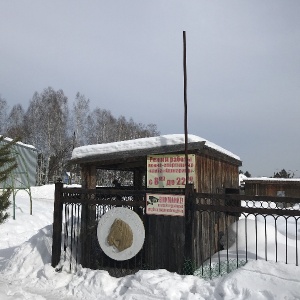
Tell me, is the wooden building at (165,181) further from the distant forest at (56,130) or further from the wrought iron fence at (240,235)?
the distant forest at (56,130)

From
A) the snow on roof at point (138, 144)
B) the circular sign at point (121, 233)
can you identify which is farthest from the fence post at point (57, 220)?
the circular sign at point (121, 233)

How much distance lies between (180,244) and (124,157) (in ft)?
7.01

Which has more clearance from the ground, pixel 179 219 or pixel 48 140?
pixel 48 140

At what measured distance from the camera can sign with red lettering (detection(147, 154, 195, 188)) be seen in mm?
6484

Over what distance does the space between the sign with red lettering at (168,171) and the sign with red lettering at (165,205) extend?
38 cm

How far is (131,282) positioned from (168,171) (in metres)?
2.22

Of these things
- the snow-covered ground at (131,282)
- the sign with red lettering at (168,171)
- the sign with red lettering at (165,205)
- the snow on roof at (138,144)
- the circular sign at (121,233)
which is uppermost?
the snow on roof at (138,144)

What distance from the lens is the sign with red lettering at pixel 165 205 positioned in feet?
19.9

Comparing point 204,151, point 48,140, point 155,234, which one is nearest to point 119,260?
point 155,234

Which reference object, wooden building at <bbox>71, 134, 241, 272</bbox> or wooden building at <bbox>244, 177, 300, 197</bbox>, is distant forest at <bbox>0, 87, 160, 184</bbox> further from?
wooden building at <bbox>71, 134, 241, 272</bbox>

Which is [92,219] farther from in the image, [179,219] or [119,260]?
[179,219]

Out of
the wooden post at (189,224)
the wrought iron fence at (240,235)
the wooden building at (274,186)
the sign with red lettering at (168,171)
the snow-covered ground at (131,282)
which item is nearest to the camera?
the snow-covered ground at (131,282)

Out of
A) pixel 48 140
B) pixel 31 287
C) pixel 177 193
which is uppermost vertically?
pixel 48 140

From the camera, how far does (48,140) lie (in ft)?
118
